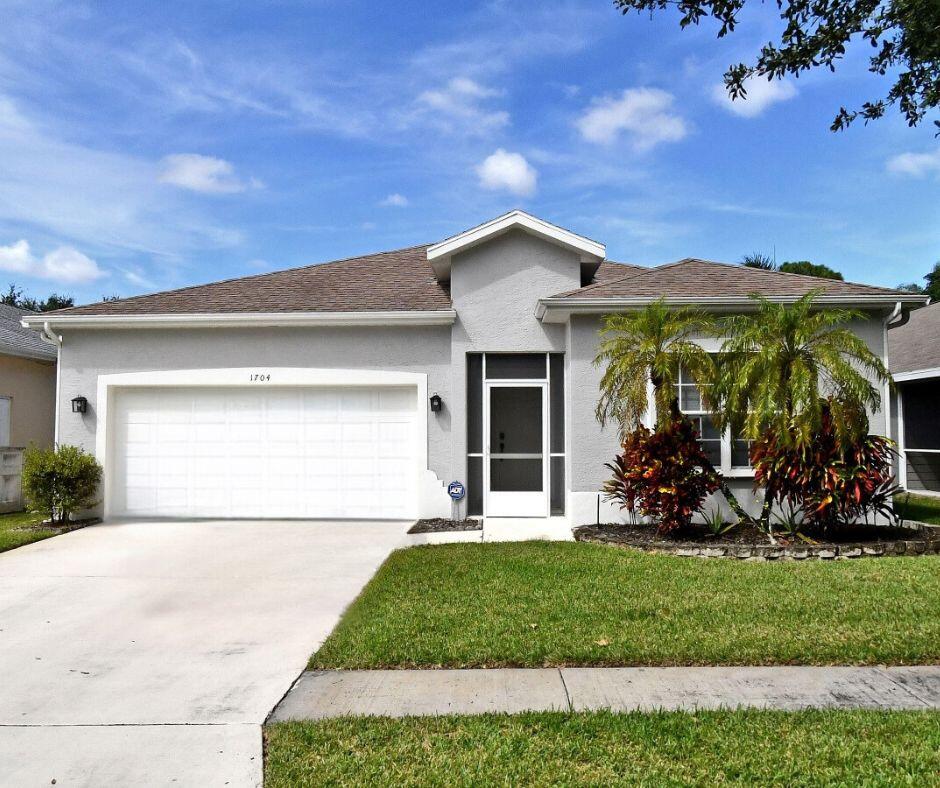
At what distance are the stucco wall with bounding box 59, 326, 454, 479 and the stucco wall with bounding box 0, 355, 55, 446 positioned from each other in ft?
8.69

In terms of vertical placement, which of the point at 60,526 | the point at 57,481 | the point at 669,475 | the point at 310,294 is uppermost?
the point at 310,294

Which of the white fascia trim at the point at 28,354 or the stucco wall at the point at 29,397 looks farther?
the stucco wall at the point at 29,397

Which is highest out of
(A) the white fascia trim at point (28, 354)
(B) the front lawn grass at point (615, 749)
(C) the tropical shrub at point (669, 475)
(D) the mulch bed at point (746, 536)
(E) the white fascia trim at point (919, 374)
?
(A) the white fascia trim at point (28, 354)

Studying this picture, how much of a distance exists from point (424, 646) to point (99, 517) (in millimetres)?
9454

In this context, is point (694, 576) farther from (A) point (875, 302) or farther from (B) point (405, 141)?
(B) point (405, 141)

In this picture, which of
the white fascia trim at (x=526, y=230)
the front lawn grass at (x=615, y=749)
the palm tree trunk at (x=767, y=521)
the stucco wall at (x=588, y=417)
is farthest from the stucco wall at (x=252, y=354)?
the front lawn grass at (x=615, y=749)

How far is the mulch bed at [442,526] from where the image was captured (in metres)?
11.3

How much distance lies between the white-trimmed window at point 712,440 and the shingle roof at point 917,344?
7883mm

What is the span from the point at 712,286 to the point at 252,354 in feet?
25.5

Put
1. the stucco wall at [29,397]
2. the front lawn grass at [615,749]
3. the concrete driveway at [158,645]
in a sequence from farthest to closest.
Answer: the stucco wall at [29,397] < the concrete driveway at [158,645] < the front lawn grass at [615,749]

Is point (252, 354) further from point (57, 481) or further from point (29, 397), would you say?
Result: point (29, 397)

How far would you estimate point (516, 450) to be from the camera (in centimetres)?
1239

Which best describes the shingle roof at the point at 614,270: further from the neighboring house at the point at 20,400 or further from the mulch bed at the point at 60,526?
the neighboring house at the point at 20,400

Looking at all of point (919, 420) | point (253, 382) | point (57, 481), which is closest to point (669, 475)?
point (253, 382)
